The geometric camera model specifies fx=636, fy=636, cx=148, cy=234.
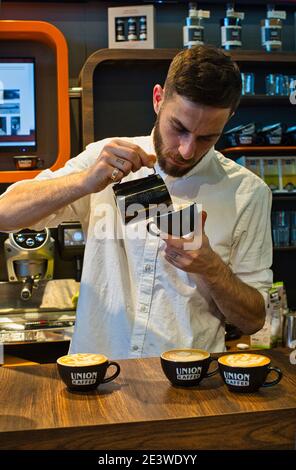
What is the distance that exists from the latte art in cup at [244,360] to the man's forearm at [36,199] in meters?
0.56

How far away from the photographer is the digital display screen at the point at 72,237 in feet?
10.9

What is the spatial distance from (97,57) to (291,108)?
1.29 metres

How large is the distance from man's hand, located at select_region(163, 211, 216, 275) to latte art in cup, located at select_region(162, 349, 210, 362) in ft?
0.97

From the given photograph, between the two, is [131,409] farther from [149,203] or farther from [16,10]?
[16,10]

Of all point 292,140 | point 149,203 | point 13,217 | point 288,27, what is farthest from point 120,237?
point 288,27

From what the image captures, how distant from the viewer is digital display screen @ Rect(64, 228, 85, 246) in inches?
130

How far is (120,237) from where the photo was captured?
191 cm

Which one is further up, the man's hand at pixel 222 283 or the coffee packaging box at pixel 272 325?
the man's hand at pixel 222 283

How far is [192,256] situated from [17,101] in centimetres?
223

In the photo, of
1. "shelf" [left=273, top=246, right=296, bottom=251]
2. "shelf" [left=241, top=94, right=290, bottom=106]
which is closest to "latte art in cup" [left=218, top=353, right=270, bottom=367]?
"shelf" [left=273, top=246, right=296, bottom=251]

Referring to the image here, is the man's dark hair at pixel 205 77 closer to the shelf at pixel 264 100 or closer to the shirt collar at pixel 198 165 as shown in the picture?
the shirt collar at pixel 198 165

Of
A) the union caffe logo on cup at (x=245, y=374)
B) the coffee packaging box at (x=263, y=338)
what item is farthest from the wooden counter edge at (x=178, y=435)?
the coffee packaging box at (x=263, y=338)

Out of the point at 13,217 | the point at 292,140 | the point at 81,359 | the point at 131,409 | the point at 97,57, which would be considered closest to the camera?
the point at 131,409

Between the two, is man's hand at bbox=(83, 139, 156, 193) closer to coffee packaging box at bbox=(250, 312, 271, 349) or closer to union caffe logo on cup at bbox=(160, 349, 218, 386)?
union caffe logo on cup at bbox=(160, 349, 218, 386)
